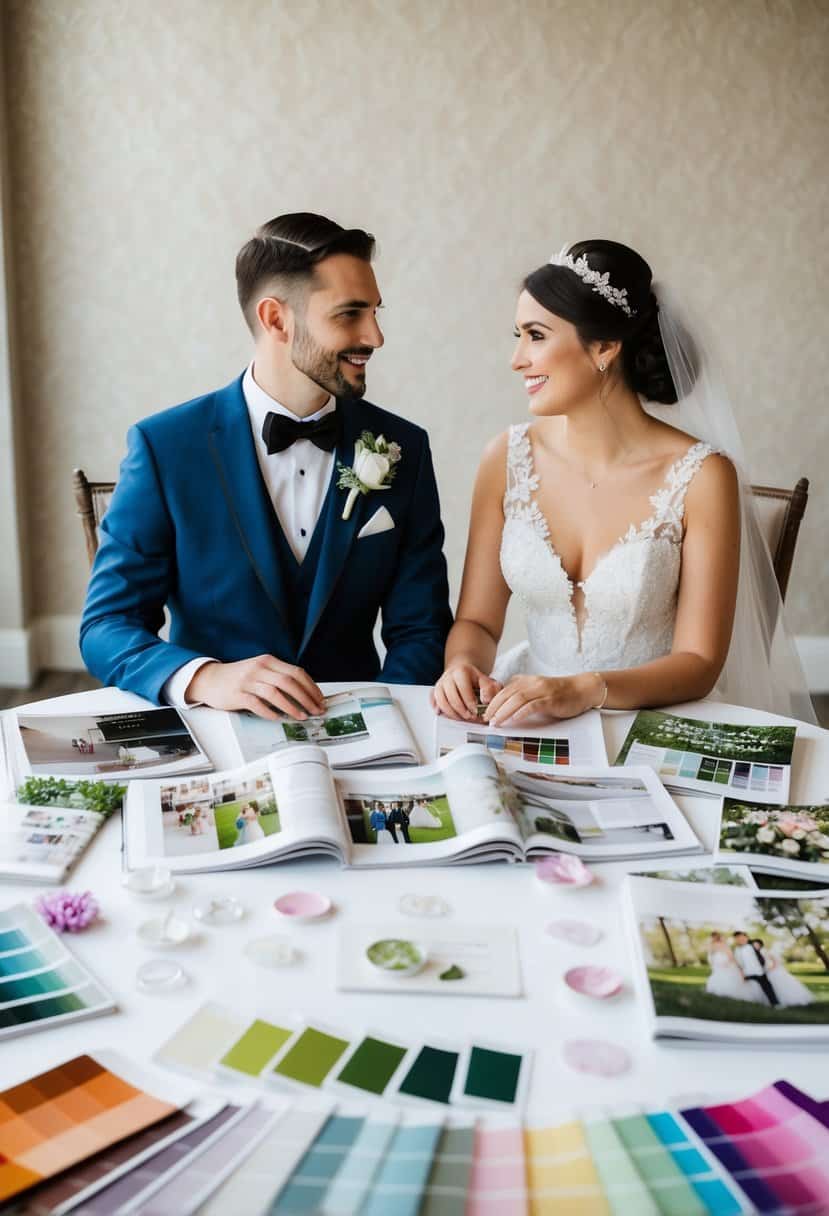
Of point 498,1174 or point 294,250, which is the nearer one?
point 498,1174

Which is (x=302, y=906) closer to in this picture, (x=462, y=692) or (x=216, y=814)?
(x=216, y=814)

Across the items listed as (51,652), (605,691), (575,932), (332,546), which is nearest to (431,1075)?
(575,932)

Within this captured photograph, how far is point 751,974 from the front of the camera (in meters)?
1.11

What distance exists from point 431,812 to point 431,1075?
492 millimetres

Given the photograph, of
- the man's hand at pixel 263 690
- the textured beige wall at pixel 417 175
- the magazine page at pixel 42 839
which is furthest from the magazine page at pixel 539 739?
the textured beige wall at pixel 417 175

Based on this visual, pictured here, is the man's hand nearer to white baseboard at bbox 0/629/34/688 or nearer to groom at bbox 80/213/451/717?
groom at bbox 80/213/451/717

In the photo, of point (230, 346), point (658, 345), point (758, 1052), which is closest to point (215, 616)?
point (658, 345)

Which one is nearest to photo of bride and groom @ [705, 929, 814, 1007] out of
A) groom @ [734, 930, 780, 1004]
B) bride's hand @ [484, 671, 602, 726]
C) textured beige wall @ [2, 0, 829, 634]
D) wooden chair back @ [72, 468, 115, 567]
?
groom @ [734, 930, 780, 1004]

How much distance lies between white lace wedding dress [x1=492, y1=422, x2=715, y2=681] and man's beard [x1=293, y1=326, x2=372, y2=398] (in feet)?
1.88

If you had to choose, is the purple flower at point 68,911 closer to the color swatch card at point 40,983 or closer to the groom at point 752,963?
the color swatch card at point 40,983

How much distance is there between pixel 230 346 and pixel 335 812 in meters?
3.07

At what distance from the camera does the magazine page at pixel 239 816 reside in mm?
1311

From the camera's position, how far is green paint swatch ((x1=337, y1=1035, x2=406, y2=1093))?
957 mm

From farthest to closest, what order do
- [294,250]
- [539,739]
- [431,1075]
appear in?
[294,250]
[539,739]
[431,1075]
